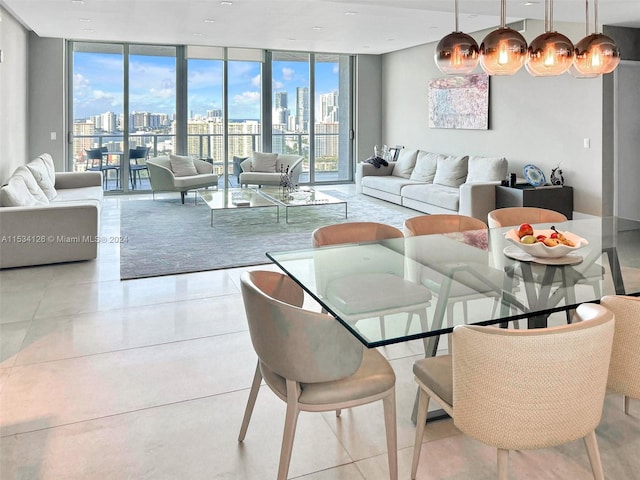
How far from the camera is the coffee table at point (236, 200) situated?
275 inches

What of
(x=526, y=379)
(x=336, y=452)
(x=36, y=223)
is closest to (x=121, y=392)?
(x=336, y=452)

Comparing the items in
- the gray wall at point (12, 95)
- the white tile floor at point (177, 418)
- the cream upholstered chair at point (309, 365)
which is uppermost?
the gray wall at point (12, 95)

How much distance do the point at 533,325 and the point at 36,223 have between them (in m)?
4.44

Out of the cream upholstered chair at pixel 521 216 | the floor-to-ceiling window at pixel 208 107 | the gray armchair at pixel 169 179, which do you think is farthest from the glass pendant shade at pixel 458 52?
the floor-to-ceiling window at pixel 208 107

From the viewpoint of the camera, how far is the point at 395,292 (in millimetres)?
2162

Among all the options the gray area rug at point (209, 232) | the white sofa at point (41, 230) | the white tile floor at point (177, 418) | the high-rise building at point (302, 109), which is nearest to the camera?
the white tile floor at point (177, 418)

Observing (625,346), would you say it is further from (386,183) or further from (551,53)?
(386,183)

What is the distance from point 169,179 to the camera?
343 inches

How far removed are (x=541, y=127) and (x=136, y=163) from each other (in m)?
7.02

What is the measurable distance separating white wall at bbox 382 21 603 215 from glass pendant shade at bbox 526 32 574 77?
3.90 m

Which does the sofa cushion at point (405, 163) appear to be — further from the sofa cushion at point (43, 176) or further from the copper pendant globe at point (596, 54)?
the copper pendant globe at point (596, 54)

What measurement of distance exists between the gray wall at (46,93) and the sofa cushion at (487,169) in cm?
690

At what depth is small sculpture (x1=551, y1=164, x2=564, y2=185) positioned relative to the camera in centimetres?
673

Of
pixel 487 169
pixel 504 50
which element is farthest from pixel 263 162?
pixel 504 50
